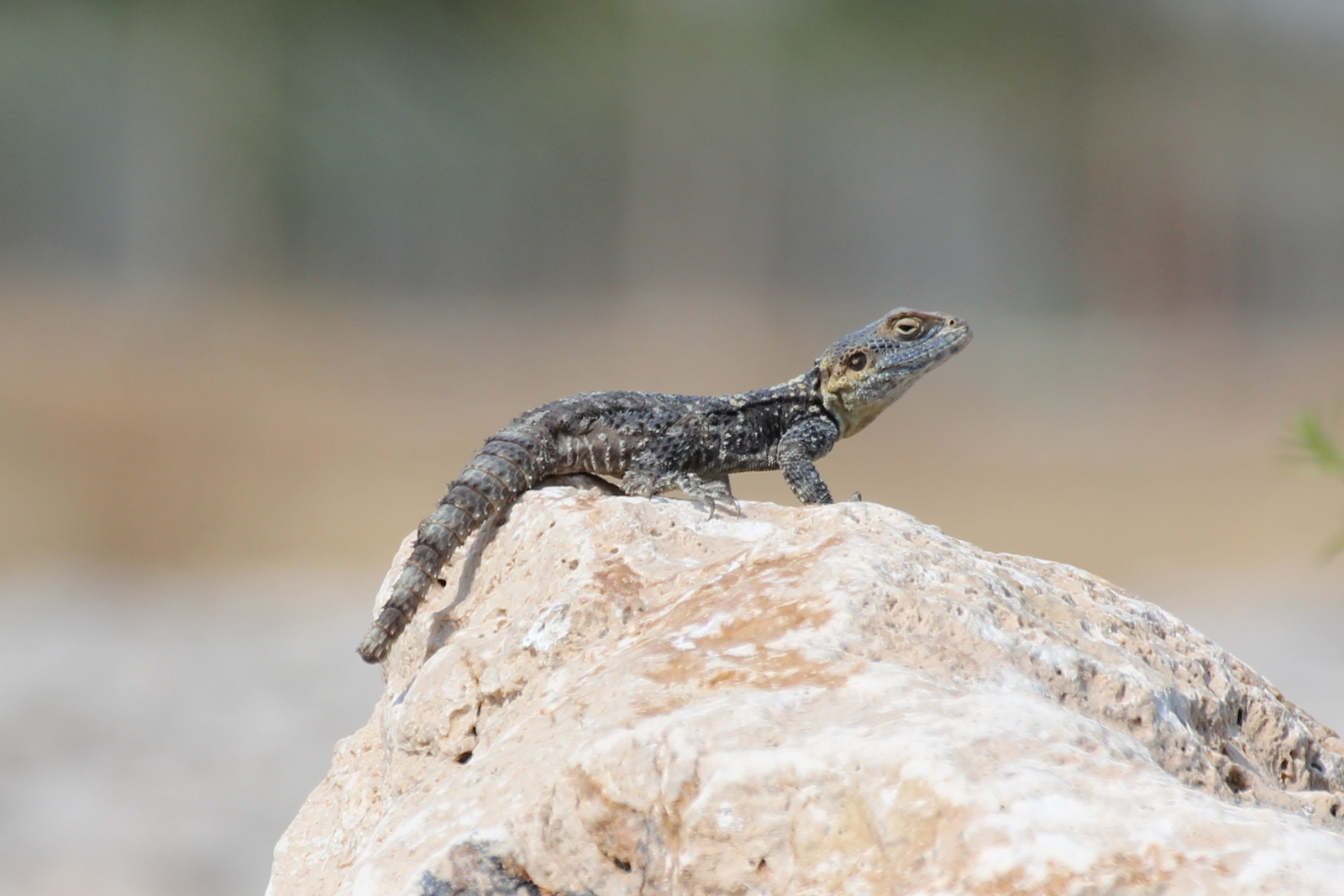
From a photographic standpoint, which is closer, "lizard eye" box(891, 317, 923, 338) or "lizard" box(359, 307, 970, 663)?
"lizard" box(359, 307, 970, 663)

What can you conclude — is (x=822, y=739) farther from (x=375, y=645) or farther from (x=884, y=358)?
(x=884, y=358)

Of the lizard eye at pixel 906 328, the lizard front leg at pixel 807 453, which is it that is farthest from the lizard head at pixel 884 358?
the lizard front leg at pixel 807 453

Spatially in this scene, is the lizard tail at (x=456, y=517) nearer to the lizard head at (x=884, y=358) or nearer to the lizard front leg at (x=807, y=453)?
the lizard front leg at (x=807, y=453)

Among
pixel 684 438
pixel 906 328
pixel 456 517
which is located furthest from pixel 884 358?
pixel 456 517

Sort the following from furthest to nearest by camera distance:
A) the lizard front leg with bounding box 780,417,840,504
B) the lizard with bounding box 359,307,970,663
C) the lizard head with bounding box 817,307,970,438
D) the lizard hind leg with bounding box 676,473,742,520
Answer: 1. the lizard head with bounding box 817,307,970,438
2. the lizard front leg with bounding box 780,417,840,504
3. the lizard hind leg with bounding box 676,473,742,520
4. the lizard with bounding box 359,307,970,663

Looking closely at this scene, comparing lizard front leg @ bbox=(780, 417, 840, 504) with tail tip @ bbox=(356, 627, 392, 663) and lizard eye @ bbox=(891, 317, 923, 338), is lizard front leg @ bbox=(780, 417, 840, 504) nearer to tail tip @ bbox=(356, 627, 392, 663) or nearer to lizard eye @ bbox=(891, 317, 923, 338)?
lizard eye @ bbox=(891, 317, 923, 338)

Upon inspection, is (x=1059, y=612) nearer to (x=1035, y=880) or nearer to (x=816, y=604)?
(x=816, y=604)

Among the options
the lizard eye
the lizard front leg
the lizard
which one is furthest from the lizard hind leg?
the lizard eye

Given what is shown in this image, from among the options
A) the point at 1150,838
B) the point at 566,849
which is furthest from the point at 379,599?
the point at 1150,838
